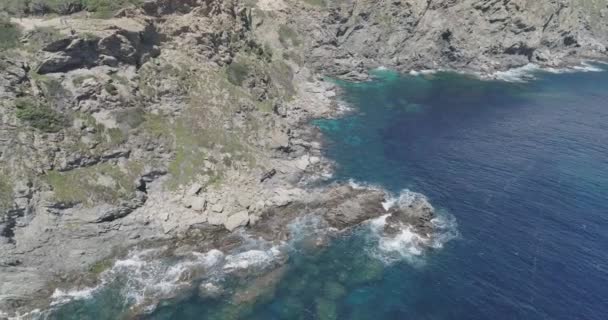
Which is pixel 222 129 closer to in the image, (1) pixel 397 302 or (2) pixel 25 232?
(2) pixel 25 232

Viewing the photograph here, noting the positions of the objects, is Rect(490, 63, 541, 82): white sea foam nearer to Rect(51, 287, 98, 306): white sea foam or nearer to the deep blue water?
the deep blue water

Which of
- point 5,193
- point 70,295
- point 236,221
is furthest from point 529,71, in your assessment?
point 5,193

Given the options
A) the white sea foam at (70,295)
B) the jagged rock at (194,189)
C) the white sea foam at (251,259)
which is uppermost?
the jagged rock at (194,189)

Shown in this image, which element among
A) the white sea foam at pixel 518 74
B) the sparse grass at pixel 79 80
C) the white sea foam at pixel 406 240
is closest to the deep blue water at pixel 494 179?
the white sea foam at pixel 406 240

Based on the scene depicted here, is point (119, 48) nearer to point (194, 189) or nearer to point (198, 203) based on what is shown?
point (194, 189)

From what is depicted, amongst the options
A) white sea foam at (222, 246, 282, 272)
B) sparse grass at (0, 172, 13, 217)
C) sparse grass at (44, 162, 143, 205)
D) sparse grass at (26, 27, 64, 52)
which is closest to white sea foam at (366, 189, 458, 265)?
white sea foam at (222, 246, 282, 272)

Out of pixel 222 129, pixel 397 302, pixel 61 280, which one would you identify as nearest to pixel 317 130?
pixel 222 129

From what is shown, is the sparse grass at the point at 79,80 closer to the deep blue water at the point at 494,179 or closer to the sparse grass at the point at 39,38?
the sparse grass at the point at 39,38
